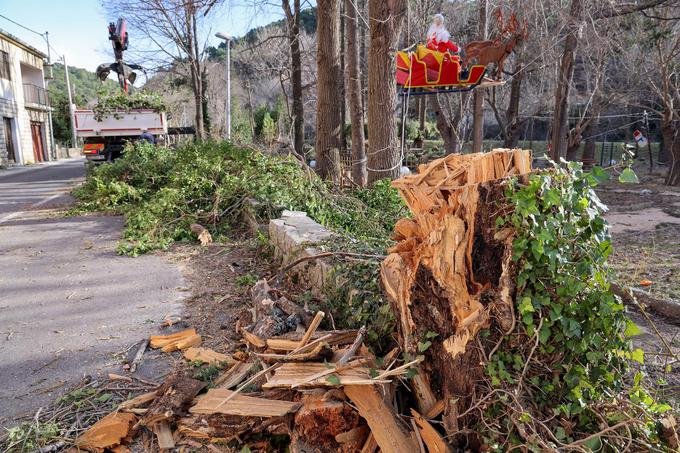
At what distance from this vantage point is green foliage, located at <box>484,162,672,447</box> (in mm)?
2115

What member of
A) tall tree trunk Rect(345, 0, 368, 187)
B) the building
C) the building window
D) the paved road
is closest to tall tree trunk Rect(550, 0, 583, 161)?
tall tree trunk Rect(345, 0, 368, 187)

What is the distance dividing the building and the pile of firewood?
35.6 metres

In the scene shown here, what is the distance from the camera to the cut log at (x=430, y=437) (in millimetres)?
2281

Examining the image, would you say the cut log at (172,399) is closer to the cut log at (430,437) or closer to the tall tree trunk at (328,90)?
the cut log at (430,437)

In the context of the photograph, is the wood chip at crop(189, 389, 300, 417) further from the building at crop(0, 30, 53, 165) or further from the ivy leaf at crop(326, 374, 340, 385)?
the building at crop(0, 30, 53, 165)

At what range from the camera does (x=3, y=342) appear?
4.29 metres

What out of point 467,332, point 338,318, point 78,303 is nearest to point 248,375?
point 338,318

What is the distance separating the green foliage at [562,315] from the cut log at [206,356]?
2.21 meters

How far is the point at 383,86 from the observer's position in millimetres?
8812

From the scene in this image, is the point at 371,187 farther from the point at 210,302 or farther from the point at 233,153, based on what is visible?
the point at 210,302

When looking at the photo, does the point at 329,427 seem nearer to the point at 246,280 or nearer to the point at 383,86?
the point at 246,280

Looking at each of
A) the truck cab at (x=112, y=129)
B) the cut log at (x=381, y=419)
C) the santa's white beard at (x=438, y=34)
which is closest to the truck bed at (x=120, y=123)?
the truck cab at (x=112, y=129)

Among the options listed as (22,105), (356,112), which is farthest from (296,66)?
(22,105)

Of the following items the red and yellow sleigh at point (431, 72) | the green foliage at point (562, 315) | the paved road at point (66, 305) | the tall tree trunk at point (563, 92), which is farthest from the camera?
the tall tree trunk at point (563, 92)
